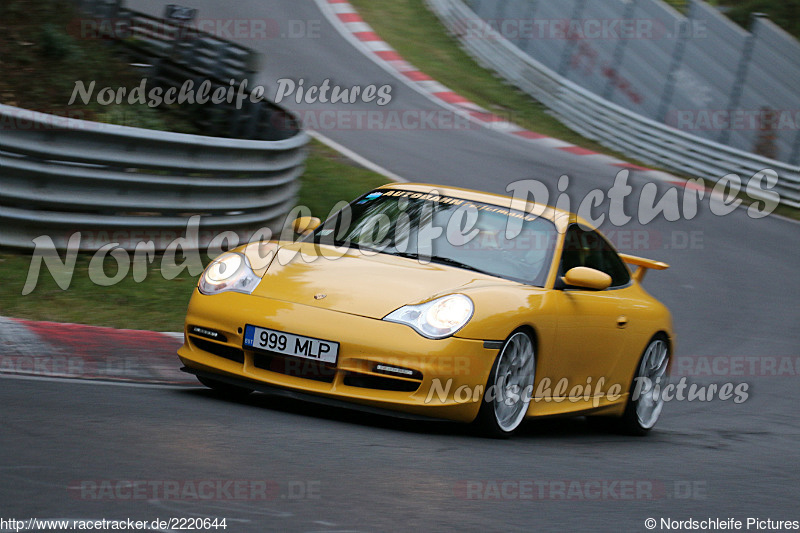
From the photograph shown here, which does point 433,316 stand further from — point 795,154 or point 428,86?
point 428,86

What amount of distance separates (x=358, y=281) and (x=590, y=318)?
1593 mm

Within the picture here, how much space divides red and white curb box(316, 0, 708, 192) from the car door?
1271 cm

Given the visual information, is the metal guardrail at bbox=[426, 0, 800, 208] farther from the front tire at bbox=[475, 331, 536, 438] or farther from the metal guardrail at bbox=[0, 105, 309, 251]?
the front tire at bbox=[475, 331, 536, 438]

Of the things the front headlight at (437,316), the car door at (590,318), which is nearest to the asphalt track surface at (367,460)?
the car door at (590,318)

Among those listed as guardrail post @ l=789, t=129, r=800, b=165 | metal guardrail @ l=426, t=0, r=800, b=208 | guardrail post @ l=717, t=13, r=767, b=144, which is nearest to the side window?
metal guardrail @ l=426, t=0, r=800, b=208

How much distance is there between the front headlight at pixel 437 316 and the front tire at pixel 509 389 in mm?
302

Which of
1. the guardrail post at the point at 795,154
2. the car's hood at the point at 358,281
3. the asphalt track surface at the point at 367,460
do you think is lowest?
the asphalt track surface at the point at 367,460

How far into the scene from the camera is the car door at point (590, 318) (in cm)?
672

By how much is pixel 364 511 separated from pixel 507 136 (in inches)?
684

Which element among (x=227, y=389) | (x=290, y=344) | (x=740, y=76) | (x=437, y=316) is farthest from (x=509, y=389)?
(x=740, y=76)

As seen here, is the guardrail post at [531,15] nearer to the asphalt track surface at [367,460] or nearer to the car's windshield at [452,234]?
the asphalt track surface at [367,460]

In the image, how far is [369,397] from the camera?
5832 mm

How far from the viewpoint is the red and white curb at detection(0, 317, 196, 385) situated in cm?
670

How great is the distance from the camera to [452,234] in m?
6.89
